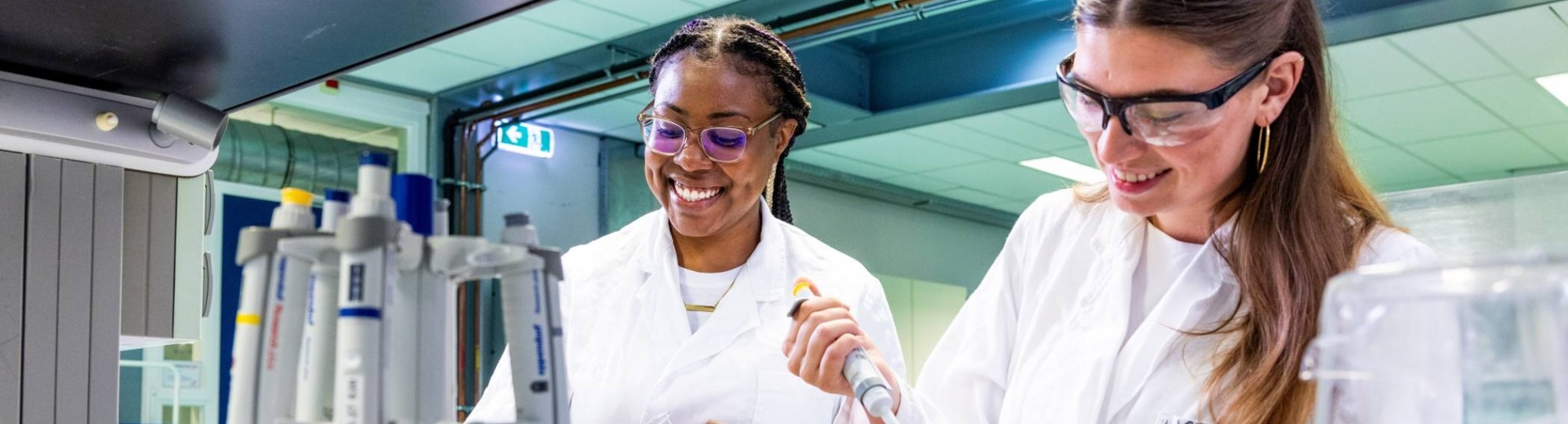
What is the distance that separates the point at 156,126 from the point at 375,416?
0.85m

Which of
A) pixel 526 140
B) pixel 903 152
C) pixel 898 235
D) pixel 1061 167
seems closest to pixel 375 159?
pixel 526 140

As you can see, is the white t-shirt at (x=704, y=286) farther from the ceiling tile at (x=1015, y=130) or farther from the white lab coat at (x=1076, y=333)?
the ceiling tile at (x=1015, y=130)

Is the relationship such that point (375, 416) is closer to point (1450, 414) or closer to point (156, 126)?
point (1450, 414)

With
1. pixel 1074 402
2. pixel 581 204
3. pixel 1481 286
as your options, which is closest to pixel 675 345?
pixel 1074 402

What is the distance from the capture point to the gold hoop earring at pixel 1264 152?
1.31m

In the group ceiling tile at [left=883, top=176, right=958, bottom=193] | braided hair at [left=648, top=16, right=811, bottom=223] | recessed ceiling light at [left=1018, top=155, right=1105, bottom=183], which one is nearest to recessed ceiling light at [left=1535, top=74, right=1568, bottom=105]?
recessed ceiling light at [left=1018, top=155, right=1105, bottom=183]

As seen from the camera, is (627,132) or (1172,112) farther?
(627,132)

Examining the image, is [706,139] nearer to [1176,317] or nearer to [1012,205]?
[1176,317]

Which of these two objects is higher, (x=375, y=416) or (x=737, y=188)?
(x=737, y=188)

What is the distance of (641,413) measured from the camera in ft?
5.42

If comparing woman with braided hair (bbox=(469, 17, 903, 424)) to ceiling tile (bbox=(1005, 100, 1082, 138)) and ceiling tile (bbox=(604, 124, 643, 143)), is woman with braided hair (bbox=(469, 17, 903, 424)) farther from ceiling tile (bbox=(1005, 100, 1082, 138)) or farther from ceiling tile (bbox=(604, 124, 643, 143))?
ceiling tile (bbox=(604, 124, 643, 143))

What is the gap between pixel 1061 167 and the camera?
8.78m

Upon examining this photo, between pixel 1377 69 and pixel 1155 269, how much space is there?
534cm

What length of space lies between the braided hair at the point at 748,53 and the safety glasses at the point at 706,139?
0.10 metres
